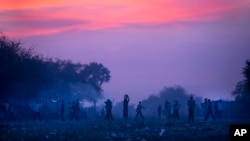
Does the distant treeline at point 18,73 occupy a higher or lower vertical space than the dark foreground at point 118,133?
higher

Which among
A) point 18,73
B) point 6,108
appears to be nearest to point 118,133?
point 6,108

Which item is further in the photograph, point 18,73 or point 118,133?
point 18,73

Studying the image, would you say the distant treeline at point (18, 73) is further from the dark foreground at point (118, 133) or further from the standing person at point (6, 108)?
the dark foreground at point (118, 133)

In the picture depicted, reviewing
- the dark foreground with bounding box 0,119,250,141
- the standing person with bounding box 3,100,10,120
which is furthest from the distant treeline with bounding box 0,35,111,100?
the dark foreground with bounding box 0,119,250,141

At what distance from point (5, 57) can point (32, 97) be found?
7163mm

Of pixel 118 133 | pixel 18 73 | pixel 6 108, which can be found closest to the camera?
pixel 118 133

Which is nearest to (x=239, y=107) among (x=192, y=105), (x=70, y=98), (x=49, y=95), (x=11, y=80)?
(x=192, y=105)

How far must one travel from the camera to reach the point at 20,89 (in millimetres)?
61656

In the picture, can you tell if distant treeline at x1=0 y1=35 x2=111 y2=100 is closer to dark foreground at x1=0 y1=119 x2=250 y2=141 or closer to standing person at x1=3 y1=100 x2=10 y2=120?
standing person at x1=3 y1=100 x2=10 y2=120

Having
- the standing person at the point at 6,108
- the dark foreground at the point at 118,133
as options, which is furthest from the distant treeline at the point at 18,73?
the dark foreground at the point at 118,133

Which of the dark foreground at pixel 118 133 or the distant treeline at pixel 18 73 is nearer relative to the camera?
the dark foreground at pixel 118 133

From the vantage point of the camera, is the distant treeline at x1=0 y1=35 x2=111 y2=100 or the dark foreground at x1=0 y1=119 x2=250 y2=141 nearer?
the dark foreground at x1=0 y1=119 x2=250 y2=141

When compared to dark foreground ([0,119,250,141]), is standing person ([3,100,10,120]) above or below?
above

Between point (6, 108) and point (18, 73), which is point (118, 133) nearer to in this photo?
point (6, 108)
